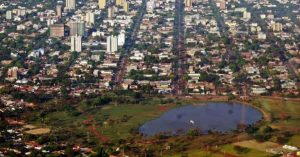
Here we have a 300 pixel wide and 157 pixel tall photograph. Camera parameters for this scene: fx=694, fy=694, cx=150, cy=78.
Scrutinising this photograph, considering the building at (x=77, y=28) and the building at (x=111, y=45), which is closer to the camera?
the building at (x=111, y=45)

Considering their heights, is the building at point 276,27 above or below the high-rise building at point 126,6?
below

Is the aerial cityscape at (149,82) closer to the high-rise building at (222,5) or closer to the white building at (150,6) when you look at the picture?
the white building at (150,6)

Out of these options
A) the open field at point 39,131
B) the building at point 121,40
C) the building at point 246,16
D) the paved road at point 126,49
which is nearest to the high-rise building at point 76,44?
the building at point 121,40

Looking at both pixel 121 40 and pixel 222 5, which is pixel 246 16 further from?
pixel 121 40

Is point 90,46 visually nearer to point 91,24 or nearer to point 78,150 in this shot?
point 91,24

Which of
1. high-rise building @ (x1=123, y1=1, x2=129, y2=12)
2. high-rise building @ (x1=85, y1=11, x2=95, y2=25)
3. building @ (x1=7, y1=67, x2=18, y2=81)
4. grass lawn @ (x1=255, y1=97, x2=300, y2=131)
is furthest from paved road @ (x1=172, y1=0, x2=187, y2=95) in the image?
building @ (x1=7, y1=67, x2=18, y2=81)
